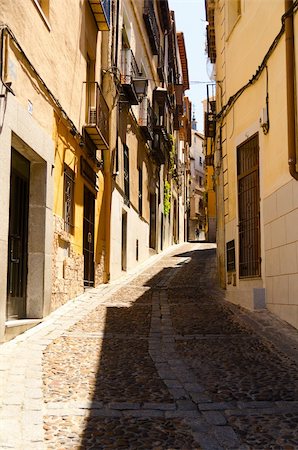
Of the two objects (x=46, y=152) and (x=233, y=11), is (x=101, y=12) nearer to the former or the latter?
(x=233, y=11)

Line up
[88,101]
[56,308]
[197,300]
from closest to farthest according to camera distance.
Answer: [56,308]
[197,300]
[88,101]

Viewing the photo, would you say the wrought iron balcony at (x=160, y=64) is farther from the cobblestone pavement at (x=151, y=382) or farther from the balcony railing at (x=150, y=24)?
the cobblestone pavement at (x=151, y=382)

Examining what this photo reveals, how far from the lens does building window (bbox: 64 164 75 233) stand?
9.05 meters

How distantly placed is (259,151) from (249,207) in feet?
3.54

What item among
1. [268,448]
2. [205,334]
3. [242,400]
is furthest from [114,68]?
[268,448]

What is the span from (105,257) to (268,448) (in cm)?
947

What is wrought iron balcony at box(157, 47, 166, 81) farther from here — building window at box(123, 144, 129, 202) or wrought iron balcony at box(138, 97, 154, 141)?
building window at box(123, 144, 129, 202)

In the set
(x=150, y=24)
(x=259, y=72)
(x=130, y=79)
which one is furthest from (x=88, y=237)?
(x=150, y=24)

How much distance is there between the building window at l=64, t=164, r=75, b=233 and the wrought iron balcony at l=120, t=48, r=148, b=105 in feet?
15.6

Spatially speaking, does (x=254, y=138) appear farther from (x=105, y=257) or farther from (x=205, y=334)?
(x=105, y=257)

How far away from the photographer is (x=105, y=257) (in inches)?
487

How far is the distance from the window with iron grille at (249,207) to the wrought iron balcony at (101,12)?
4025 mm

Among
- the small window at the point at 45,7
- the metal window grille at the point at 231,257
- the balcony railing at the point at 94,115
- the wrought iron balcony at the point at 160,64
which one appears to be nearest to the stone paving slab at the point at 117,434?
the small window at the point at 45,7

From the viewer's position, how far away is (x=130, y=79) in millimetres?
14000
